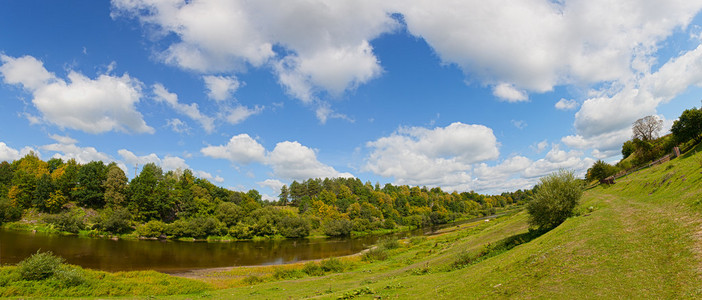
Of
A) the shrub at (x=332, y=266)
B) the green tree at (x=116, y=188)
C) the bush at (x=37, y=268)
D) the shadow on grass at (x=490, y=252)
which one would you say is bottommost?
the shrub at (x=332, y=266)

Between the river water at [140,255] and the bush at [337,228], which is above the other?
the river water at [140,255]

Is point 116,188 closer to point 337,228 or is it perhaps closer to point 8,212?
point 8,212

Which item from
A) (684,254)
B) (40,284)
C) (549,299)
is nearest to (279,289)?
(40,284)

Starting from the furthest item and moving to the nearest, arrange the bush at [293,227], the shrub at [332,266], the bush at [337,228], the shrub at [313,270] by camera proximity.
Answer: the bush at [337,228]
the bush at [293,227]
the shrub at [332,266]
the shrub at [313,270]

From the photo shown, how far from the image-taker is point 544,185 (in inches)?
1523

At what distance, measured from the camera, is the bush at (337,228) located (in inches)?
4860

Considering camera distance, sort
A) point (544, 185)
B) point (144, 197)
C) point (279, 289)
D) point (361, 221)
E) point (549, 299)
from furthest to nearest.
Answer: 1. point (361, 221)
2. point (144, 197)
3. point (544, 185)
4. point (279, 289)
5. point (549, 299)

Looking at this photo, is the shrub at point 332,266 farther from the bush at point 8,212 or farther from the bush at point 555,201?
the bush at point 8,212

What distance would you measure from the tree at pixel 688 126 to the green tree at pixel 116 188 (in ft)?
581

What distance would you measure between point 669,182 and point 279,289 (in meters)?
49.5

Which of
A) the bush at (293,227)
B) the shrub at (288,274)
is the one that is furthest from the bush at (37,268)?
the bush at (293,227)

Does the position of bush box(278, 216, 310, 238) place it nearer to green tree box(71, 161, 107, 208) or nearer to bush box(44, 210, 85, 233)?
bush box(44, 210, 85, 233)

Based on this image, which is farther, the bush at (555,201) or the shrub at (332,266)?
the shrub at (332,266)

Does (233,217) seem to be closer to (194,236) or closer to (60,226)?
(194,236)
